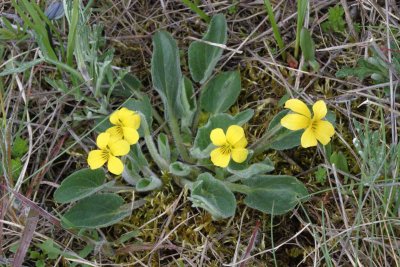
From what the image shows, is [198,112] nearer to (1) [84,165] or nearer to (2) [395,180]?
(1) [84,165]

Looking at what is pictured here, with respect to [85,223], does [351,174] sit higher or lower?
lower

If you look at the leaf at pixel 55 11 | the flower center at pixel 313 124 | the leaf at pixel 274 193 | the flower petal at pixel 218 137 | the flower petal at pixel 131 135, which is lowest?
the leaf at pixel 274 193

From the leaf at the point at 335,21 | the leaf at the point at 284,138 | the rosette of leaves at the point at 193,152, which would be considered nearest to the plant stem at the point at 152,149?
the rosette of leaves at the point at 193,152

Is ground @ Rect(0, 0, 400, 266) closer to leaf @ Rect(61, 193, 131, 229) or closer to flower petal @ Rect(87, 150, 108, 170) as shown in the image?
leaf @ Rect(61, 193, 131, 229)

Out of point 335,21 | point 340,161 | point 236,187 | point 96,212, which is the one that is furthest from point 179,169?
point 335,21

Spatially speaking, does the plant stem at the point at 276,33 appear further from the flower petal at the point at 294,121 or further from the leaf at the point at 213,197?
the leaf at the point at 213,197

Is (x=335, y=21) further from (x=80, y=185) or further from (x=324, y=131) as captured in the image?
(x=80, y=185)

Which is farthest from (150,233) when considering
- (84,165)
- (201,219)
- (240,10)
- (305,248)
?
(240,10)
